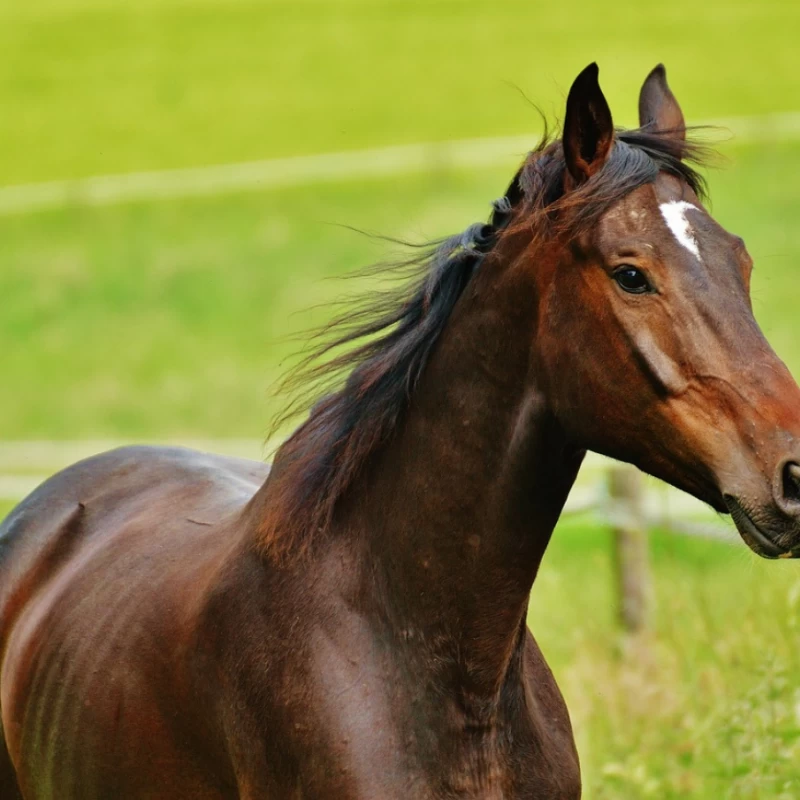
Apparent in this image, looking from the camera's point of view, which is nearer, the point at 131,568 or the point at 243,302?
the point at 131,568

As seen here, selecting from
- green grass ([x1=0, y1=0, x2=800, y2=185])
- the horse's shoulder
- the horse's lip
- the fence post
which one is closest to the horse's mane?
the horse's lip

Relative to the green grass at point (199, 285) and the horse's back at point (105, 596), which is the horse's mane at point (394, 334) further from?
the green grass at point (199, 285)

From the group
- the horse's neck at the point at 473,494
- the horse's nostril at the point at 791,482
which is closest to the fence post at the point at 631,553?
the horse's neck at the point at 473,494

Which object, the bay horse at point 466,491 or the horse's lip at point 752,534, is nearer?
the horse's lip at point 752,534

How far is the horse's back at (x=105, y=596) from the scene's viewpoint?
3566mm

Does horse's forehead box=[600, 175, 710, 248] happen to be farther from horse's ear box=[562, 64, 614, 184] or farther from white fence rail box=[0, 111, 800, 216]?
white fence rail box=[0, 111, 800, 216]

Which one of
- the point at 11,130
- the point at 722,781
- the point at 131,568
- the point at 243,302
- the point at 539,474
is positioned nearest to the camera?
the point at 539,474

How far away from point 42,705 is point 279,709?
44.6 inches

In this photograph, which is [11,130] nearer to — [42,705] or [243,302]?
[243,302]

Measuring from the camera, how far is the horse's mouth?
8.55 ft

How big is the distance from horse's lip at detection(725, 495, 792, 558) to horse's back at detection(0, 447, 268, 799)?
1.29 metres

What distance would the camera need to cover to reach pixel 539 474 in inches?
118

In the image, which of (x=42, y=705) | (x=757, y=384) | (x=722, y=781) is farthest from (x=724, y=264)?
(x=722, y=781)

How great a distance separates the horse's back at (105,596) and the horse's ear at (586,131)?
1.20 meters
